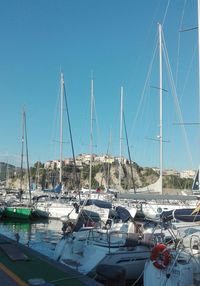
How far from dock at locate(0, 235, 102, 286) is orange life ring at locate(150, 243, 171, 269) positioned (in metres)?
2.10

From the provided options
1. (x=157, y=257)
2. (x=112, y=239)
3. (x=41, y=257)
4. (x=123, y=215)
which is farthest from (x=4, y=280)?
(x=123, y=215)

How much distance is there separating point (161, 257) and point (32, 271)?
3.35 meters

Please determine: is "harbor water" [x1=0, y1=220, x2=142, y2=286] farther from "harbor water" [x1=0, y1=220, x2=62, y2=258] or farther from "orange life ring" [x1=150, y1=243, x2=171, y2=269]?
"orange life ring" [x1=150, y1=243, x2=171, y2=269]

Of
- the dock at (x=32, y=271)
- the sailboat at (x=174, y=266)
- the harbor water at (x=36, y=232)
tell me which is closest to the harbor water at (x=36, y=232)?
the harbor water at (x=36, y=232)

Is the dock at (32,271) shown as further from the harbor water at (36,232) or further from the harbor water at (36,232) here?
the harbor water at (36,232)

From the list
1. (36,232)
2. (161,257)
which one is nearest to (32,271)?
(161,257)

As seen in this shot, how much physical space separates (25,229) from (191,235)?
23.7 meters

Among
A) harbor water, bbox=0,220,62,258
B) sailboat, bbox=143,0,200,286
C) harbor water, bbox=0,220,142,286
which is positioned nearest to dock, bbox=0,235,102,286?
sailboat, bbox=143,0,200,286

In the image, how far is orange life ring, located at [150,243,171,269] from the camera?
10898mm

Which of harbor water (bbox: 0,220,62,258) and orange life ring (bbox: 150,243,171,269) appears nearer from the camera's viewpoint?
orange life ring (bbox: 150,243,171,269)

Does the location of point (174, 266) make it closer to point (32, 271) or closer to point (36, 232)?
point (32, 271)

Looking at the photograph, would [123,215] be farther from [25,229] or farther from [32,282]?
[25,229]

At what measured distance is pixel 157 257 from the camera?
36.4 feet

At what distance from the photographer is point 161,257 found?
11023 mm
